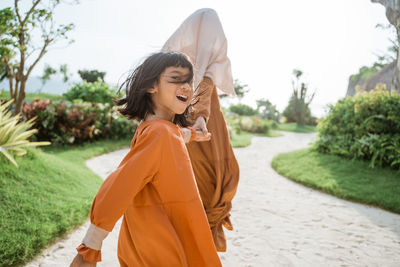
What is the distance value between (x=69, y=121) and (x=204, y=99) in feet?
21.3

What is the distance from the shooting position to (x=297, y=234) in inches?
130

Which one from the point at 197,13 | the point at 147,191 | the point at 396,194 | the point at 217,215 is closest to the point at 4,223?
the point at 217,215

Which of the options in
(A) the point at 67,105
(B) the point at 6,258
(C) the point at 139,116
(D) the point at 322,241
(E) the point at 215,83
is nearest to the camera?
(C) the point at 139,116

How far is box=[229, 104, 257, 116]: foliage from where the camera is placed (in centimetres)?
2416

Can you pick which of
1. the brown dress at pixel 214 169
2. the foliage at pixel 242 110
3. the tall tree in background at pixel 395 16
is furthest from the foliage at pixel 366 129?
the foliage at pixel 242 110

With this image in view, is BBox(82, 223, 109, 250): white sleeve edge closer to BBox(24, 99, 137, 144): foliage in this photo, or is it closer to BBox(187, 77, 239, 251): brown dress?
BBox(187, 77, 239, 251): brown dress

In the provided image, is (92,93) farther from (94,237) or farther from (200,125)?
(94,237)

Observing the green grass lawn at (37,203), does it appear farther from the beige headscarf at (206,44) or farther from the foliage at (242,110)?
the foliage at (242,110)

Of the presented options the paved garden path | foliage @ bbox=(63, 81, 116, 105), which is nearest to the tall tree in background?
the paved garden path

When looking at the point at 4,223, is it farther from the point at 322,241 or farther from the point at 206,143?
the point at 322,241

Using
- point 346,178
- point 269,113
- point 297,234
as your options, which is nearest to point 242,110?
point 269,113

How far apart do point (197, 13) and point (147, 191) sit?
1.37 metres

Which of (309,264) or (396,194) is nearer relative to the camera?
(309,264)

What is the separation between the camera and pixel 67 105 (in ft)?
25.5
